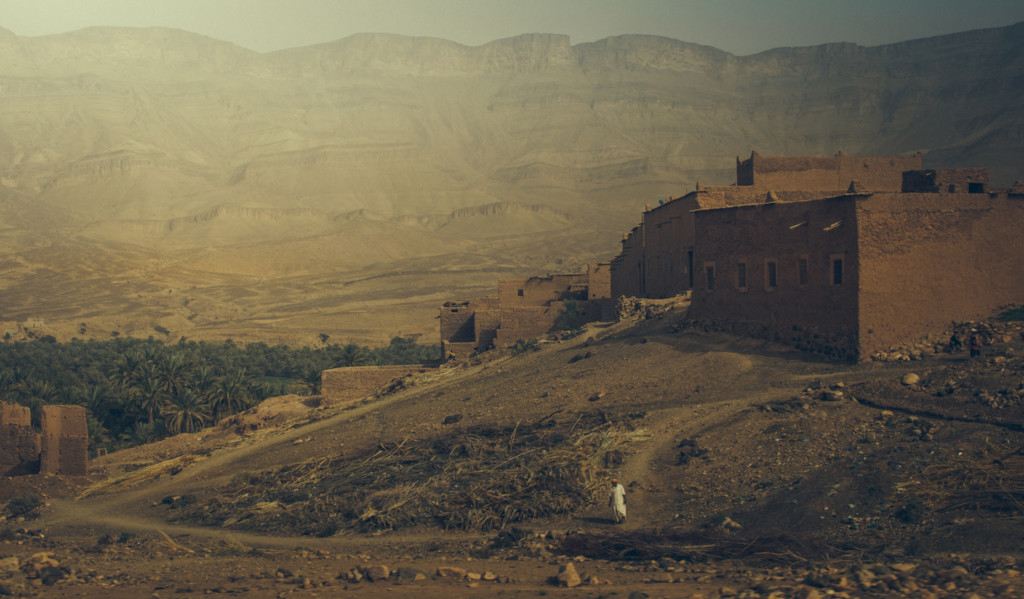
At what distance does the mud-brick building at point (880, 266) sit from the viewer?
19.2 m

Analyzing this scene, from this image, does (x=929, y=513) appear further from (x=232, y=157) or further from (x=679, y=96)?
(x=679, y=96)

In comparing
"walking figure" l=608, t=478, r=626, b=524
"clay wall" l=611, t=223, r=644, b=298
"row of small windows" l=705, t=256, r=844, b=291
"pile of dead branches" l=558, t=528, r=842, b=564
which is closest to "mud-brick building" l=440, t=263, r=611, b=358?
"clay wall" l=611, t=223, r=644, b=298

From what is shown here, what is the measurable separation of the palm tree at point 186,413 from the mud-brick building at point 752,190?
1562 cm

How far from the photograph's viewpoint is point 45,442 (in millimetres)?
21672

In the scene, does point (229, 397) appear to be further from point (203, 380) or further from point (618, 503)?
point (618, 503)

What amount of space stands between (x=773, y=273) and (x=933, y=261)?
131 inches

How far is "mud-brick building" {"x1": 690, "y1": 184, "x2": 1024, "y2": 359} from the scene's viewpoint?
757 inches

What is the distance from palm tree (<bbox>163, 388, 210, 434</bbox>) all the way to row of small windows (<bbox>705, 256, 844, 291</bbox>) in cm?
1809

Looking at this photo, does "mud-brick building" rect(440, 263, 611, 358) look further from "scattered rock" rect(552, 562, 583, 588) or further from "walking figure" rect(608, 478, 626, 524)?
"scattered rock" rect(552, 562, 583, 588)

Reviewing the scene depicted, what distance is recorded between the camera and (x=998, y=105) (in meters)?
145

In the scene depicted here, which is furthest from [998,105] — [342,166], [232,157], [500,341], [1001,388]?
[1001,388]

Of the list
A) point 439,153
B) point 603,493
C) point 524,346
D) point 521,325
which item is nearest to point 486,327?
point 521,325

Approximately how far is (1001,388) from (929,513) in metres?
4.28

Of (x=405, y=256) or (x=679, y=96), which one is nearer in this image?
(x=405, y=256)
